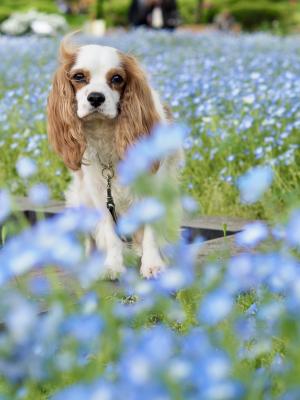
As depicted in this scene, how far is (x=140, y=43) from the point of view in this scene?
Answer: 45.8 feet

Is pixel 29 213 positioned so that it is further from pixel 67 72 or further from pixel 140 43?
pixel 140 43

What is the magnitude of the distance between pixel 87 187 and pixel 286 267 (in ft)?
9.42

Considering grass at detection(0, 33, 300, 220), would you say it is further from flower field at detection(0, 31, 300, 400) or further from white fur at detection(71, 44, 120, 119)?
flower field at detection(0, 31, 300, 400)

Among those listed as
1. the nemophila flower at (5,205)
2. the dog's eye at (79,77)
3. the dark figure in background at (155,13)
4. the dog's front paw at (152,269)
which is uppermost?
the nemophila flower at (5,205)

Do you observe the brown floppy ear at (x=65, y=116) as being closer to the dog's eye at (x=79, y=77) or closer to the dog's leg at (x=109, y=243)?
the dog's eye at (x=79, y=77)

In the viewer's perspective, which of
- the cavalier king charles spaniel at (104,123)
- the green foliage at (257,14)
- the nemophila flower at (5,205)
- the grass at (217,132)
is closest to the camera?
the nemophila flower at (5,205)

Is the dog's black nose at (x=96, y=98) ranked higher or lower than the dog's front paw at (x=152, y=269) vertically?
higher

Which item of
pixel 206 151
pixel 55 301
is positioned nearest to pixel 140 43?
pixel 206 151

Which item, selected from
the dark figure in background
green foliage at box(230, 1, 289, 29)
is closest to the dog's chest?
the dark figure in background

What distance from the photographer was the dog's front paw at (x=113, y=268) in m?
4.05

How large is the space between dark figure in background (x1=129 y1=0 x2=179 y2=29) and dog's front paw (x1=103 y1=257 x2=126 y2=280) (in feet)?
49.9

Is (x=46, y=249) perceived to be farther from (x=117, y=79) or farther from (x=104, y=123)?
(x=104, y=123)

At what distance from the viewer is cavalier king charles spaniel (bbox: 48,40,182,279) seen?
4.04 meters

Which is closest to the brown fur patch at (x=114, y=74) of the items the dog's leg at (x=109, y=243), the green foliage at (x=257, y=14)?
the dog's leg at (x=109, y=243)
